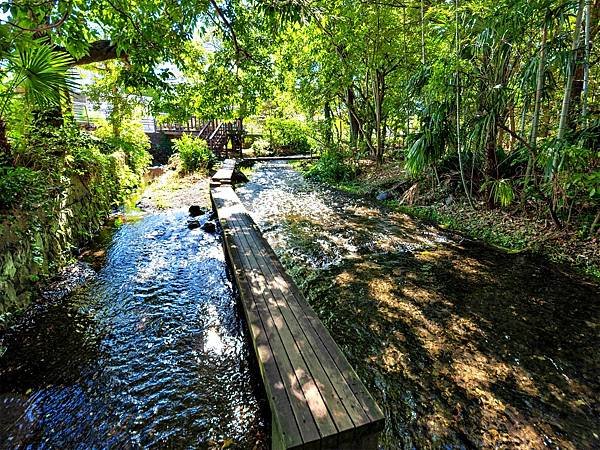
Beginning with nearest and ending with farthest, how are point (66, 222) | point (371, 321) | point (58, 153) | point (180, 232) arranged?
point (371, 321) < point (66, 222) < point (58, 153) < point (180, 232)

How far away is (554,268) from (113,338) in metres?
4.84

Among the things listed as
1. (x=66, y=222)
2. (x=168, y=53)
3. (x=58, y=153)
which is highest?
(x=168, y=53)

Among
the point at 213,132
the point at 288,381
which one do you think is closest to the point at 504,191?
the point at 288,381

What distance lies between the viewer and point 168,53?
3834mm

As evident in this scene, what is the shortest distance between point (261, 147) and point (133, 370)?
53.5ft

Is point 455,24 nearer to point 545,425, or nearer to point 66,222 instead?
point 545,425

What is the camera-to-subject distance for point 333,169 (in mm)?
9891

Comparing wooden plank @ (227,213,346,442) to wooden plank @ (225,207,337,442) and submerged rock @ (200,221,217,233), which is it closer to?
wooden plank @ (225,207,337,442)

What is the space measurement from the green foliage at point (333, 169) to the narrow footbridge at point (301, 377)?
719 centimetres

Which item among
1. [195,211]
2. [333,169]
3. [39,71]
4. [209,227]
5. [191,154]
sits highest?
[39,71]

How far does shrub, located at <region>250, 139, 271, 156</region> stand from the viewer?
17.4 m

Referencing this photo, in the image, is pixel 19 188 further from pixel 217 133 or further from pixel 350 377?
pixel 217 133

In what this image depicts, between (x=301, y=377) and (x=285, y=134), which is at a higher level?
(x=285, y=134)

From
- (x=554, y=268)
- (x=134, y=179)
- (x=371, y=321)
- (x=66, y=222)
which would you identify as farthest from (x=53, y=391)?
(x=134, y=179)
